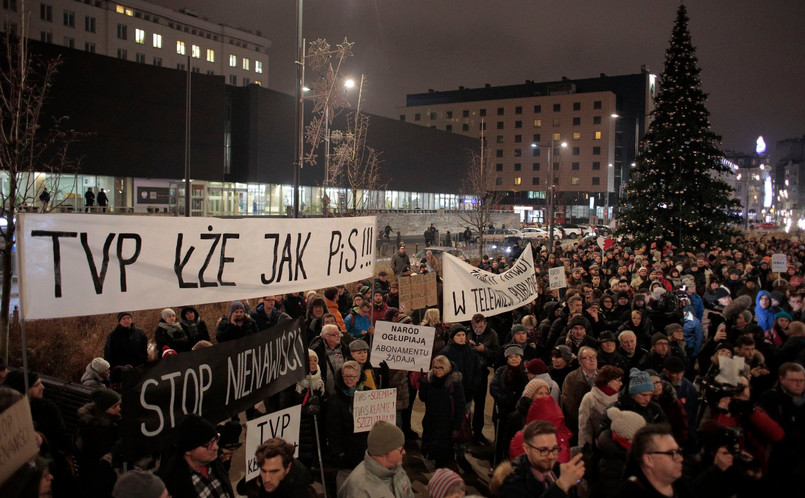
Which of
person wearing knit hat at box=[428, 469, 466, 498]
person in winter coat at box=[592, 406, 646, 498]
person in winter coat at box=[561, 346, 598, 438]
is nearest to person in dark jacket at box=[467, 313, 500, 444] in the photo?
person in winter coat at box=[561, 346, 598, 438]

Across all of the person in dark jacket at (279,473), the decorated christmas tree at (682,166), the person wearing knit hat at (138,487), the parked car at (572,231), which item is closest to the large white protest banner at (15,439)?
the person wearing knit hat at (138,487)

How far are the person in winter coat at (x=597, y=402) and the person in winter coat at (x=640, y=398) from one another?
36cm

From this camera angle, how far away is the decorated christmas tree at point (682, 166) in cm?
2653

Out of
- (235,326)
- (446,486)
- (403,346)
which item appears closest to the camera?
(446,486)

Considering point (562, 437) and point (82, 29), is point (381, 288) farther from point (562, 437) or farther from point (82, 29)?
point (82, 29)

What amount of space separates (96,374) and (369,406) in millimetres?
3487

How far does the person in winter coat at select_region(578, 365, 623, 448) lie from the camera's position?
5852 mm

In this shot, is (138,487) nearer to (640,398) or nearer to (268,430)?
(268,430)

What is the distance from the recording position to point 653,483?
3.70 m

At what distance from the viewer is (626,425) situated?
190 inches

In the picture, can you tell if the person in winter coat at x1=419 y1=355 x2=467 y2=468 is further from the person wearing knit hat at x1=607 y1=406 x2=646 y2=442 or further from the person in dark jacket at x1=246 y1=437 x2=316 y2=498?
the person in dark jacket at x1=246 y1=437 x2=316 y2=498

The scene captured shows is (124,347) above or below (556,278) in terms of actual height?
below

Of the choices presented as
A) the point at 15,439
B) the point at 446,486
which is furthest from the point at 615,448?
the point at 15,439

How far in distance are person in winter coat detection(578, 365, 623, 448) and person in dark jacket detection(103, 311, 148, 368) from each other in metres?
5.48
